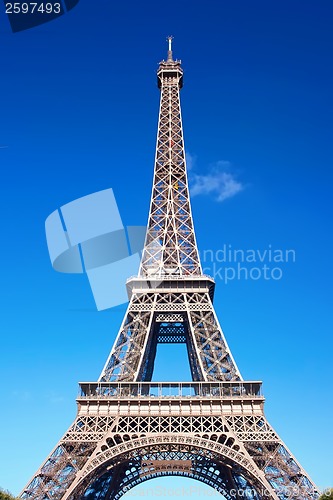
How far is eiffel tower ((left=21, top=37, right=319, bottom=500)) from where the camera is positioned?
96.5 feet

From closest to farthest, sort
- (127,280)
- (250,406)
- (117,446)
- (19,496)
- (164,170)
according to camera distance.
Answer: (19,496) → (117,446) → (250,406) → (127,280) → (164,170)

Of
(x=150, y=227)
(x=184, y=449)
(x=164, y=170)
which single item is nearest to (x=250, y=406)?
(x=184, y=449)

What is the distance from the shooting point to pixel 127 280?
133ft

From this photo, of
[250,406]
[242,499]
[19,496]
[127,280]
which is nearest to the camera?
[19,496]

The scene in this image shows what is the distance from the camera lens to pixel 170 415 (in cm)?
3219

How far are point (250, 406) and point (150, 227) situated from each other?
19158 millimetres

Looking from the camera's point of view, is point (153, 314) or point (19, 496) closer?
point (19, 496)

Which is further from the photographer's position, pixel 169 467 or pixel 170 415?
pixel 169 467

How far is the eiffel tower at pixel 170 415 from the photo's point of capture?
96.5 feet

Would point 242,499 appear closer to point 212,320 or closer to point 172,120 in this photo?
point 212,320

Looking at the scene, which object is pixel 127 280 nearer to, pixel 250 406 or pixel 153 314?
pixel 153 314

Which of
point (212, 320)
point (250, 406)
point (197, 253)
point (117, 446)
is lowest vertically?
point (117, 446)

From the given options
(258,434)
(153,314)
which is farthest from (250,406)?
(153,314)

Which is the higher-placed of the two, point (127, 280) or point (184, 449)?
point (127, 280)
